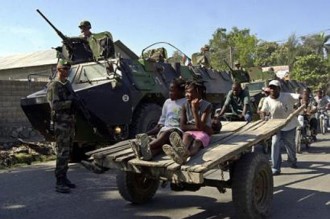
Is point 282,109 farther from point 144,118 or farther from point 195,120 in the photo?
point 195,120

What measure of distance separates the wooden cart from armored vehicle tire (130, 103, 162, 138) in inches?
132

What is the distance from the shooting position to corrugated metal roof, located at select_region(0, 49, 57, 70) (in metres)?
30.0

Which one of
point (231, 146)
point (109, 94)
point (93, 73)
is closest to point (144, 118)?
point (109, 94)

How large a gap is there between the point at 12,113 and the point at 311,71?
37.8 meters

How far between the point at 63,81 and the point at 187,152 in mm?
3046

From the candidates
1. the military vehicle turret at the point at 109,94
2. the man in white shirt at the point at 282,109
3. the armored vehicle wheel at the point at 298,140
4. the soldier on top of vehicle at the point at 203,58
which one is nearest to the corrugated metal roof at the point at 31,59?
the soldier on top of vehicle at the point at 203,58

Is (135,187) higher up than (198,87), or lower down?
lower down

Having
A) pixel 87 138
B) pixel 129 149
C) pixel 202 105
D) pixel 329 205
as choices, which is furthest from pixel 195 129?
pixel 87 138

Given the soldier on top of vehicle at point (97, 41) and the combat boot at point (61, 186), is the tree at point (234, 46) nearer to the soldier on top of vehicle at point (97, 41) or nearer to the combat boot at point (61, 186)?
the soldier on top of vehicle at point (97, 41)

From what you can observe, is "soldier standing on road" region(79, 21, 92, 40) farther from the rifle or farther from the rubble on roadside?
the rubble on roadside

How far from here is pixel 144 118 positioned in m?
9.34

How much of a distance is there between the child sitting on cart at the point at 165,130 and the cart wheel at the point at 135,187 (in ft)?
1.88

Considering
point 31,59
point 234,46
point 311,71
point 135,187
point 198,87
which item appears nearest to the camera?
point 198,87

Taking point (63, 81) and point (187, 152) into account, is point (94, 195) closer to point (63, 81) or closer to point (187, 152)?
point (63, 81)
